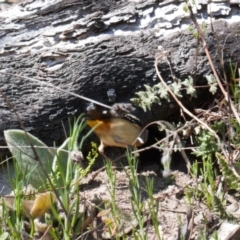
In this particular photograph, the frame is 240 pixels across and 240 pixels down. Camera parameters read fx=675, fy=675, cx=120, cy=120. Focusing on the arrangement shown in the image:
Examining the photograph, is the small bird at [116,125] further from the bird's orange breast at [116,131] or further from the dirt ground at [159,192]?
the dirt ground at [159,192]

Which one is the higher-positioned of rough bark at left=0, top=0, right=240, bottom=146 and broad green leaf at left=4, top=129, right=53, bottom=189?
rough bark at left=0, top=0, right=240, bottom=146

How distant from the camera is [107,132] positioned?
10.1ft

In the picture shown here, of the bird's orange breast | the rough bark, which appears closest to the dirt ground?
the bird's orange breast

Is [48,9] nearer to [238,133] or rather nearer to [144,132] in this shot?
[144,132]

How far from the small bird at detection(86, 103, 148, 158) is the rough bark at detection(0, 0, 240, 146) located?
0.22 feet

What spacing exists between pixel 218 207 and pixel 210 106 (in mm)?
804

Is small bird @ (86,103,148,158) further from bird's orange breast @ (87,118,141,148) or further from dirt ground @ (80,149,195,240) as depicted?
dirt ground @ (80,149,195,240)

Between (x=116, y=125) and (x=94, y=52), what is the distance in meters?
0.36

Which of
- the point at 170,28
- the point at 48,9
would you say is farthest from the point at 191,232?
the point at 48,9

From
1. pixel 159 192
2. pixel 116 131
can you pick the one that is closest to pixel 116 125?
pixel 116 131

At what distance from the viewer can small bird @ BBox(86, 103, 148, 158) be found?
3.08 m

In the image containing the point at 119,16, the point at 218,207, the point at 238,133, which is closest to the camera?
the point at 218,207

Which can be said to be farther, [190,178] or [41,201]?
[190,178]

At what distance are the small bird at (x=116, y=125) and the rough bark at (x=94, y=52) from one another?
2.7 inches
